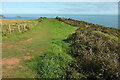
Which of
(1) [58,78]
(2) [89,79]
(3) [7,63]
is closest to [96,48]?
(2) [89,79]

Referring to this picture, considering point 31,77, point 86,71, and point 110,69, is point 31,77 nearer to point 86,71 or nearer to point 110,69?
point 86,71

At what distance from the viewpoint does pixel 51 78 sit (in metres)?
5.53

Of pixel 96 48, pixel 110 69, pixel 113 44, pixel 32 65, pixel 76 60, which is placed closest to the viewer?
pixel 110 69

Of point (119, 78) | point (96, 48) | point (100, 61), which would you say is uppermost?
point (96, 48)

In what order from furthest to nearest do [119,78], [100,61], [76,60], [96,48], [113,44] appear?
[113,44] → [96,48] → [76,60] → [100,61] → [119,78]

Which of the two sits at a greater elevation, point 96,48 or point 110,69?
point 96,48

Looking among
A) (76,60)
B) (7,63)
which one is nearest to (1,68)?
(7,63)

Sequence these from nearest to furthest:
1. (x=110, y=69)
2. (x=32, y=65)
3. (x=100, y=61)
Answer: (x=110, y=69) < (x=100, y=61) < (x=32, y=65)

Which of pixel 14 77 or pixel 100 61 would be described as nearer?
pixel 14 77

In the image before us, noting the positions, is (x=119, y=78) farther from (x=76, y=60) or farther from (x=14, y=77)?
(x=14, y=77)

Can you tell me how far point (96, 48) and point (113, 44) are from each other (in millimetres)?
1946

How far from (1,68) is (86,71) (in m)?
5.72

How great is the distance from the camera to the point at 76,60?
305 inches

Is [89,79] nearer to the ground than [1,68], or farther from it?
nearer to the ground
